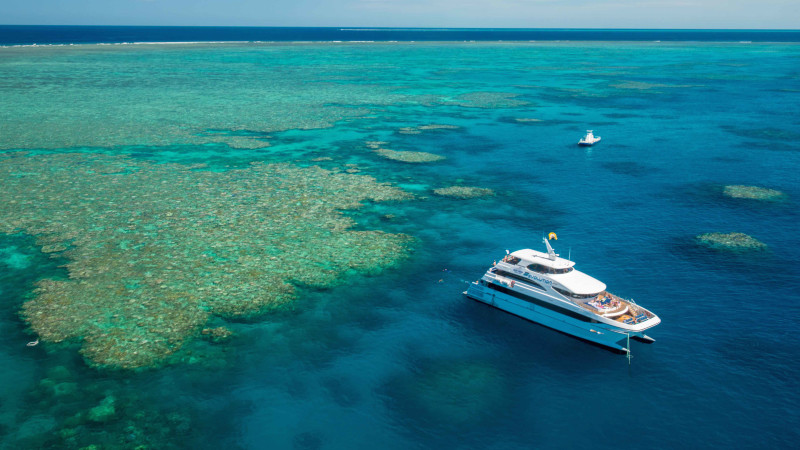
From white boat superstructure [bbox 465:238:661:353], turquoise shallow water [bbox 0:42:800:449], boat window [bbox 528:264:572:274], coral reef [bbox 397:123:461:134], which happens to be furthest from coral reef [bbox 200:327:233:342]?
coral reef [bbox 397:123:461:134]

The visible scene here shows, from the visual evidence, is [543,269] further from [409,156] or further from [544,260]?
[409,156]

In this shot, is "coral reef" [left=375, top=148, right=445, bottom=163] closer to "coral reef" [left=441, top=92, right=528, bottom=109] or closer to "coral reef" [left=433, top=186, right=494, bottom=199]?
"coral reef" [left=433, top=186, right=494, bottom=199]

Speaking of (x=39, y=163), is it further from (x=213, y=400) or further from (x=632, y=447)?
(x=632, y=447)

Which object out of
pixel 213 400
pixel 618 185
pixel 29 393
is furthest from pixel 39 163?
pixel 618 185

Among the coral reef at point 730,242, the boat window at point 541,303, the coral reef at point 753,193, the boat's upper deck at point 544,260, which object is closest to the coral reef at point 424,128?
the coral reef at point 753,193

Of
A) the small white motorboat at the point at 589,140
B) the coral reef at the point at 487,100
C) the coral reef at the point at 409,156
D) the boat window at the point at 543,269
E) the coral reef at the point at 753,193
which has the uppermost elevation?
the coral reef at the point at 487,100

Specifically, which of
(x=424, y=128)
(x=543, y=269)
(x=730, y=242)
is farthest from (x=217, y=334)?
(x=424, y=128)

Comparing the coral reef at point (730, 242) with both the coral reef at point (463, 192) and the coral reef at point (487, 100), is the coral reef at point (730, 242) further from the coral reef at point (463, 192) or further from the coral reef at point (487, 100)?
the coral reef at point (487, 100)

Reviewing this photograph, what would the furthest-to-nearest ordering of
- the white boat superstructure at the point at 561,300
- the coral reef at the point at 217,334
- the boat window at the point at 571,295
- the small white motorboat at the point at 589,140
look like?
1. the small white motorboat at the point at 589,140
2. the boat window at the point at 571,295
3. the coral reef at the point at 217,334
4. the white boat superstructure at the point at 561,300
